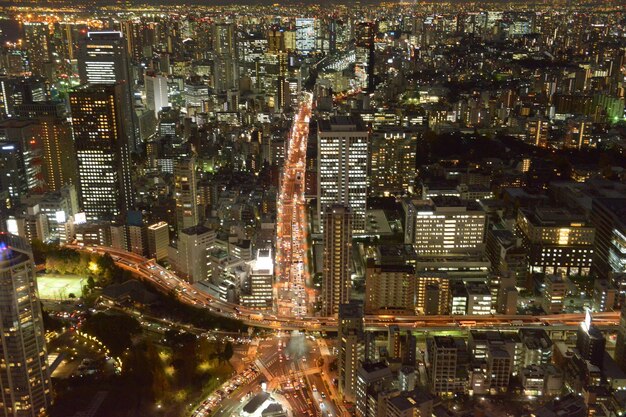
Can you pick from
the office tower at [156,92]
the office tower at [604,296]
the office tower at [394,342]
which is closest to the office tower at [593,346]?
the office tower at [604,296]

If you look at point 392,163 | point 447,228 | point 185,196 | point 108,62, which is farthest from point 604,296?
point 108,62

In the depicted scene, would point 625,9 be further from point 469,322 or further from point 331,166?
point 469,322

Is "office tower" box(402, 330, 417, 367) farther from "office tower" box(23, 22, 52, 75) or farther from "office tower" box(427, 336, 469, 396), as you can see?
"office tower" box(23, 22, 52, 75)

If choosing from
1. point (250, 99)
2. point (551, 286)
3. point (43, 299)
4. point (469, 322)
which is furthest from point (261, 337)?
point (250, 99)

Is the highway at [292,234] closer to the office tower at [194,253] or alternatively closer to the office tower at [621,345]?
the office tower at [194,253]

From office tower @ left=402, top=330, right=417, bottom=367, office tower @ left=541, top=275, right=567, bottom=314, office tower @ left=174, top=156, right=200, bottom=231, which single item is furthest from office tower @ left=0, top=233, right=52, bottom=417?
office tower @ left=541, top=275, right=567, bottom=314

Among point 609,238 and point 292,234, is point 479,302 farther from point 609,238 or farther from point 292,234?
point 292,234
